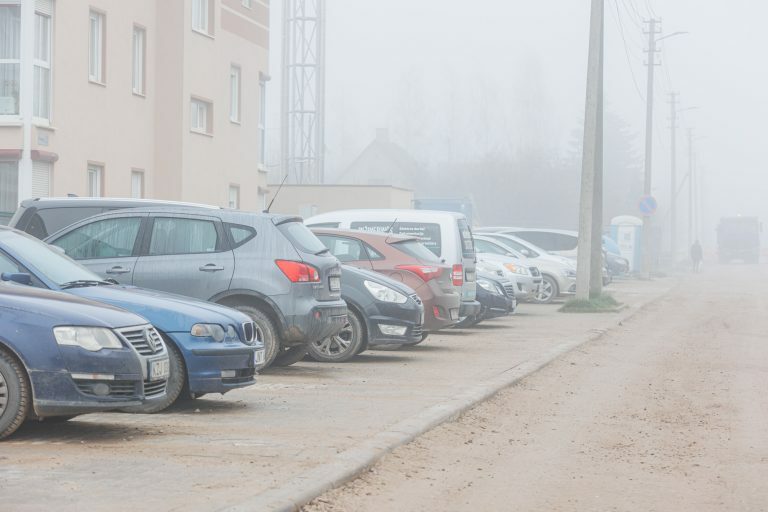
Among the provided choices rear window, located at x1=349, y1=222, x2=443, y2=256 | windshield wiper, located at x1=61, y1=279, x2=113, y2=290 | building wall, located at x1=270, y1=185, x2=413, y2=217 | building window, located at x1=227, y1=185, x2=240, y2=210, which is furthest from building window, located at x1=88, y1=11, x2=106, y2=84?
building wall, located at x1=270, y1=185, x2=413, y2=217

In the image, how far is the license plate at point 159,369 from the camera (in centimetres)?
871

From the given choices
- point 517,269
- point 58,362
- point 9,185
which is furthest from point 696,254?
point 58,362

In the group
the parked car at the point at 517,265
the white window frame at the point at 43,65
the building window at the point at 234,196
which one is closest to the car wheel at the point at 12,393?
the white window frame at the point at 43,65

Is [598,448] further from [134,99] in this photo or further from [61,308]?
[134,99]

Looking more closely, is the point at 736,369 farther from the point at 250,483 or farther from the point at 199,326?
the point at 250,483

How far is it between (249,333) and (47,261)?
66.1 inches

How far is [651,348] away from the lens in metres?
18.5

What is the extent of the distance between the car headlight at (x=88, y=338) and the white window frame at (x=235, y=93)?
2594 centimetres

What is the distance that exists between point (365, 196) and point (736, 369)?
1350 inches

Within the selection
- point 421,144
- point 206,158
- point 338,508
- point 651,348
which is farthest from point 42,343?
point 421,144

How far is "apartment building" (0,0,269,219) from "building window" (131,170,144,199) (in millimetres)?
29

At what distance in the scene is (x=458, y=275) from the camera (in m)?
18.3

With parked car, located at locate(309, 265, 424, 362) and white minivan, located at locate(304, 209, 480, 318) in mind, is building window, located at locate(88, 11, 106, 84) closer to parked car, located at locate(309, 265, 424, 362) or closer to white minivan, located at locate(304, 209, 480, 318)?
white minivan, located at locate(304, 209, 480, 318)

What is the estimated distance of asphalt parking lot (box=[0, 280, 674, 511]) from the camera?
22.2ft
